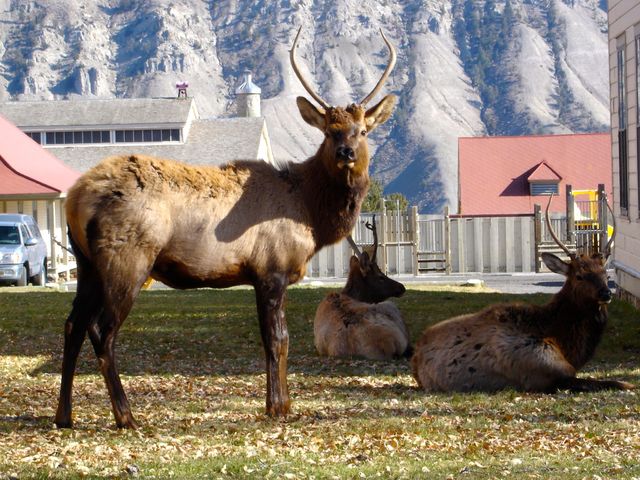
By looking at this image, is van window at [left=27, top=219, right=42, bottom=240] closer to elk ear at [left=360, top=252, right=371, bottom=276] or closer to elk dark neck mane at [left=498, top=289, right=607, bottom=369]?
elk ear at [left=360, top=252, right=371, bottom=276]

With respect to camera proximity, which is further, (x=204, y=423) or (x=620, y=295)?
(x=620, y=295)

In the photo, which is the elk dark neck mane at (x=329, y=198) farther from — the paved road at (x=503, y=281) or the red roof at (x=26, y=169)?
the red roof at (x=26, y=169)

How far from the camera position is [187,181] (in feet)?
30.9

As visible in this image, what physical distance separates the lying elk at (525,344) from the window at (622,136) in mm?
9220

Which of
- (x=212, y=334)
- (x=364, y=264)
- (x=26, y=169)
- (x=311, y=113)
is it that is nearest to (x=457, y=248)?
(x=26, y=169)

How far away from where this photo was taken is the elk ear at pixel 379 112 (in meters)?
10.2

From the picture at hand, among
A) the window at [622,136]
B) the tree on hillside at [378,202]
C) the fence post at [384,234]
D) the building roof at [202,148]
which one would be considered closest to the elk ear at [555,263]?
the window at [622,136]

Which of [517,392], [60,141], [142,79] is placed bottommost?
[517,392]

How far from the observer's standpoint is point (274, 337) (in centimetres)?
Result: 963

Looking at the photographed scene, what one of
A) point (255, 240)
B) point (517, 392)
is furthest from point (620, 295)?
point (255, 240)

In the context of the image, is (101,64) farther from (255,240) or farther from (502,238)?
(255,240)

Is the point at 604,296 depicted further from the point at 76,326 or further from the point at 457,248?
the point at 457,248

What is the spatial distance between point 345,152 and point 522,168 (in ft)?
145

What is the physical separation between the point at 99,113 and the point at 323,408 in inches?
2342
